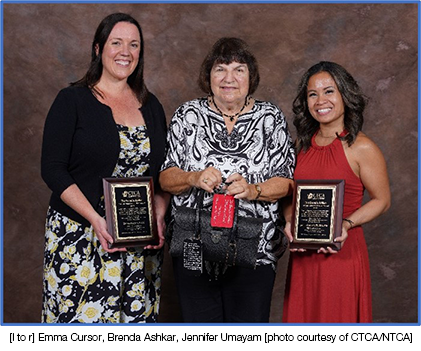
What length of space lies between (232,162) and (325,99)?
0.62 m

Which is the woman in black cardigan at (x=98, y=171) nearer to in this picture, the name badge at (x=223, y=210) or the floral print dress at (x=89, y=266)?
the floral print dress at (x=89, y=266)

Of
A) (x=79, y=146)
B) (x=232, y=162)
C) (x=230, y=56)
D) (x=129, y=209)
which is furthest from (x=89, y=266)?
(x=230, y=56)

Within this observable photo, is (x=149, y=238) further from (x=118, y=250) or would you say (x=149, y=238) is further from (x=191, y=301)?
(x=191, y=301)

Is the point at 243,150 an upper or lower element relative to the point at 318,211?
upper

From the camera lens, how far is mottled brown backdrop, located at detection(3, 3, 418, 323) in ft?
16.3

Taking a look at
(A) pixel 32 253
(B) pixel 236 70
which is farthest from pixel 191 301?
(A) pixel 32 253

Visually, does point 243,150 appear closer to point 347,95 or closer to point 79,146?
point 347,95

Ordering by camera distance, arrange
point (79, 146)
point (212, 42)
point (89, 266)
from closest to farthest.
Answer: point (79, 146) < point (89, 266) < point (212, 42)

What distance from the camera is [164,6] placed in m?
4.99

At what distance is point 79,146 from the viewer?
3338 millimetres

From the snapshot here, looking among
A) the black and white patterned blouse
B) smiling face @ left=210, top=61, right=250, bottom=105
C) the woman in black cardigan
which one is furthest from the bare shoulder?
the woman in black cardigan

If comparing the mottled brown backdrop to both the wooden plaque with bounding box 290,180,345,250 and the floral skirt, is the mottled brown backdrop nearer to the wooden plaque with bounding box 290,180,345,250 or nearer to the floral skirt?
the floral skirt

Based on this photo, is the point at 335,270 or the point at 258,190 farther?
the point at 335,270

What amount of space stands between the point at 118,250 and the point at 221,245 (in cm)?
55
